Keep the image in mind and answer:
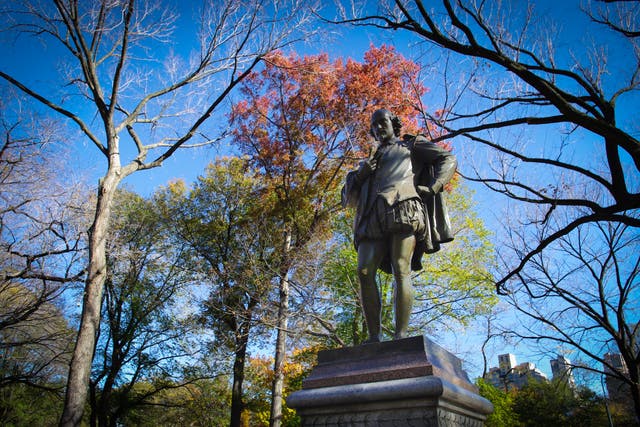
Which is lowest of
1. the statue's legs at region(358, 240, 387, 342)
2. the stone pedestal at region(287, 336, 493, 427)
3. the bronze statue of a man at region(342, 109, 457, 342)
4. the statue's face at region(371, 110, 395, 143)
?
the stone pedestal at region(287, 336, 493, 427)

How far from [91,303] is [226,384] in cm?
1717

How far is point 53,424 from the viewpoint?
22.7 m

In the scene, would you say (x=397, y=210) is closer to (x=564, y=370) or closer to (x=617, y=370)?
(x=617, y=370)

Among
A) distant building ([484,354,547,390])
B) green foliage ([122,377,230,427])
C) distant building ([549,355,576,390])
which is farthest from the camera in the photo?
distant building ([484,354,547,390])

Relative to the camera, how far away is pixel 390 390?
3.46 meters

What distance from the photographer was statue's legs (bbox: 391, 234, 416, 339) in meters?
4.17

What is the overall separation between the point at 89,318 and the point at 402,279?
718cm

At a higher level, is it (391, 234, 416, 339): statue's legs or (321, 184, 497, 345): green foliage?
(321, 184, 497, 345): green foliage

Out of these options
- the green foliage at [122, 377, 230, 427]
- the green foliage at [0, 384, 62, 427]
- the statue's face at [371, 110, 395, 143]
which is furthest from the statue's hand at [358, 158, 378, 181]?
the green foliage at [122, 377, 230, 427]

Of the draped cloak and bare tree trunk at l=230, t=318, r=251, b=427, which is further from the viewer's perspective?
bare tree trunk at l=230, t=318, r=251, b=427

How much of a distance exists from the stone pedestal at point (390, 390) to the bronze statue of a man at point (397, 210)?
0.34m

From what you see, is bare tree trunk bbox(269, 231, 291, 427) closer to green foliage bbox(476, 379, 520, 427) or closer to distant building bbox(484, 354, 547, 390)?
distant building bbox(484, 354, 547, 390)

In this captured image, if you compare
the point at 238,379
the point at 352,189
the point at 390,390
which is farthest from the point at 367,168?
the point at 238,379

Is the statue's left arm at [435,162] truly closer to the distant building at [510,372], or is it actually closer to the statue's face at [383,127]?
the statue's face at [383,127]
